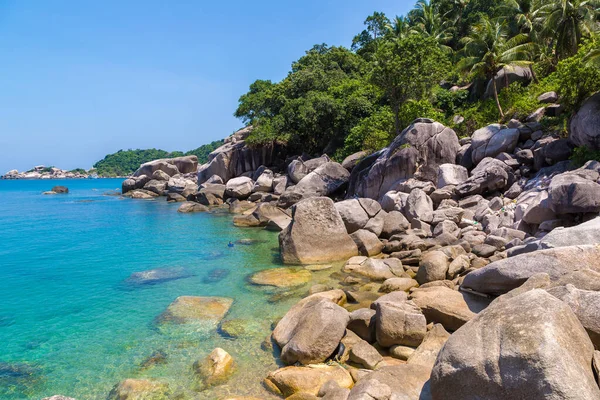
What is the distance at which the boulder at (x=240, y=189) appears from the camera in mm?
36750

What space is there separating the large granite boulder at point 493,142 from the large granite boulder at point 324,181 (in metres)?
9.72

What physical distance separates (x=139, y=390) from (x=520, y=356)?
22.2ft

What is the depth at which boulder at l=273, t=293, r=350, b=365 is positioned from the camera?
318 inches

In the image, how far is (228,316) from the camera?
1084 cm

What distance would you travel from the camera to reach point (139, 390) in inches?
297

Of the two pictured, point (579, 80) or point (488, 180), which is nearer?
point (579, 80)

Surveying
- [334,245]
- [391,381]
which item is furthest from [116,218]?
[391,381]

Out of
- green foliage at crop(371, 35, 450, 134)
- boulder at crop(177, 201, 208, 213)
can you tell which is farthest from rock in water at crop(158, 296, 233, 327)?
boulder at crop(177, 201, 208, 213)

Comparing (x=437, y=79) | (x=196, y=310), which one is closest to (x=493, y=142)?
(x=437, y=79)

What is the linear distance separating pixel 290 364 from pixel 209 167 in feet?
132

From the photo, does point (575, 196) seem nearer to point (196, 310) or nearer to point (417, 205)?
point (417, 205)

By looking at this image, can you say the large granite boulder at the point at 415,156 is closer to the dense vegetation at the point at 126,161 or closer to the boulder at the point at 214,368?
the boulder at the point at 214,368

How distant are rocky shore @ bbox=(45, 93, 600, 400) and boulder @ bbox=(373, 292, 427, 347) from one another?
29 millimetres

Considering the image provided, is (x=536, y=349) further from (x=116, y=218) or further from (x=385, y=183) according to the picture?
(x=116, y=218)
